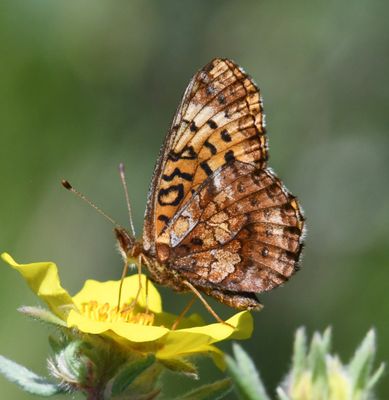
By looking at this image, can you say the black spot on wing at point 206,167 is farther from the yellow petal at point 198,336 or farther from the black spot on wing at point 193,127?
the yellow petal at point 198,336

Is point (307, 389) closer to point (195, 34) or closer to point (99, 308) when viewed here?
point (99, 308)

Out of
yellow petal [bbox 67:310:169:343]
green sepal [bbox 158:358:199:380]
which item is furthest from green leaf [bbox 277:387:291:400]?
green sepal [bbox 158:358:199:380]

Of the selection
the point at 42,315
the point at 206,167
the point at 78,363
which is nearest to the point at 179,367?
the point at 78,363

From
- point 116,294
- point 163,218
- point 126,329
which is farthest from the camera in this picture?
point 116,294

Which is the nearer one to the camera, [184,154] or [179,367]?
[179,367]

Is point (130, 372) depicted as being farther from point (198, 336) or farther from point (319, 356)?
point (319, 356)

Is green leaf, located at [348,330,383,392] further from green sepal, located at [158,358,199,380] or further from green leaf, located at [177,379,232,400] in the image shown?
green sepal, located at [158,358,199,380]

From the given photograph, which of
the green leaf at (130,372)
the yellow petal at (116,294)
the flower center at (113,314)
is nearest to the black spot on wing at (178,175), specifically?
the yellow petal at (116,294)

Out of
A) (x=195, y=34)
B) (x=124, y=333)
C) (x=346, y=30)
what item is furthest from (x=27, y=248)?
(x=124, y=333)
